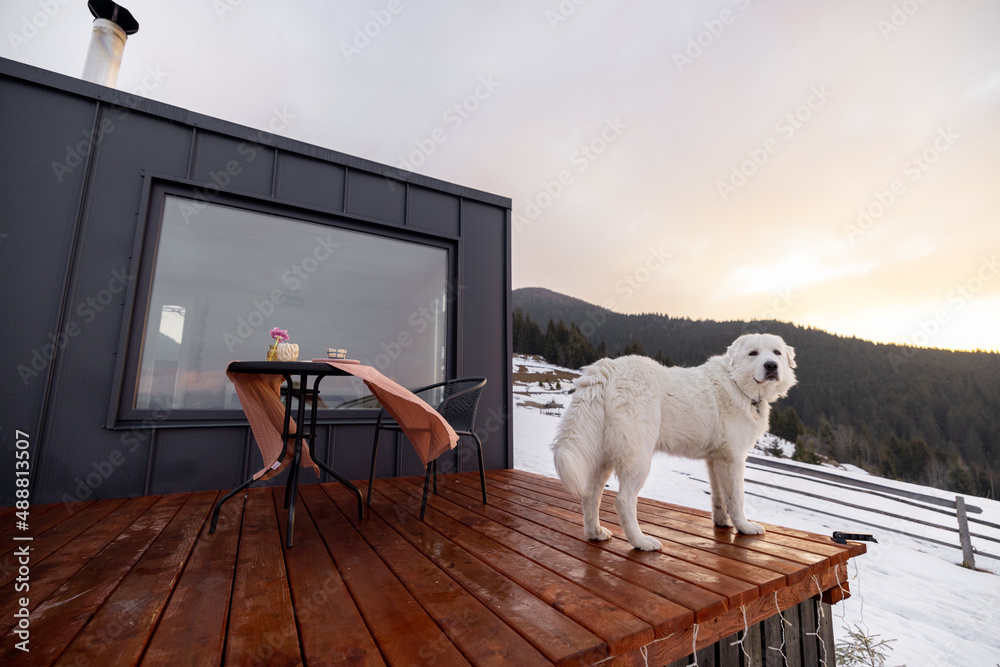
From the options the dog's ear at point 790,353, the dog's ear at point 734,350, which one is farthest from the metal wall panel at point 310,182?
the dog's ear at point 790,353

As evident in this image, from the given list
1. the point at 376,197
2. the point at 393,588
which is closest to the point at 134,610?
the point at 393,588

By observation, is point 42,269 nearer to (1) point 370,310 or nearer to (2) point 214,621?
(1) point 370,310

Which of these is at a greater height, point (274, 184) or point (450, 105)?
point (450, 105)

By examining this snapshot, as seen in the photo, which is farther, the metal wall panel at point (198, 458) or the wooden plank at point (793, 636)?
the metal wall panel at point (198, 458)

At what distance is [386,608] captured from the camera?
1085mm

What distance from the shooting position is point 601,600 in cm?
114

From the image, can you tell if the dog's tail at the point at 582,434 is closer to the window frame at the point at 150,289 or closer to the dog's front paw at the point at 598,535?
the dog's front paw at the point at 598,535

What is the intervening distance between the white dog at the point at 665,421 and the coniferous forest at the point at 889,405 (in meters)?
7.69

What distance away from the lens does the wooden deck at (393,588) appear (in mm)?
889

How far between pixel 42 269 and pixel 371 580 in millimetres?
3571

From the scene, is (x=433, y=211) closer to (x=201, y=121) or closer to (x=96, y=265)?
(x=201, y=121)

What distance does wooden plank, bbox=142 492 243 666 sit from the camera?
2.80ft

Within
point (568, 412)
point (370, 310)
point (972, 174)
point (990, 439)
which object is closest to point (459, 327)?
point (370, 310)

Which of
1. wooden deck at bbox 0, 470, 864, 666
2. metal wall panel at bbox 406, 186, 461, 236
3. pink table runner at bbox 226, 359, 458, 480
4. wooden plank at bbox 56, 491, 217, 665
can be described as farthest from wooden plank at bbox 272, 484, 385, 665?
metal wall panel at bbox 406, 186, 461, 236
